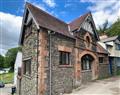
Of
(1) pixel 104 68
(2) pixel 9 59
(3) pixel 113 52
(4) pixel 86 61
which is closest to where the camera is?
(4) pixel 86 61

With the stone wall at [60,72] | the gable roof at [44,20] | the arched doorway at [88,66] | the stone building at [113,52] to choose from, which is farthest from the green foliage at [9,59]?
the stone wall at [60,72]

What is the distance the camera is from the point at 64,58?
15797 millimetres

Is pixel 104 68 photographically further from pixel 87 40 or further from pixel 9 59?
pixel 9 59

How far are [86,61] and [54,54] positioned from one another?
7001 millimetres

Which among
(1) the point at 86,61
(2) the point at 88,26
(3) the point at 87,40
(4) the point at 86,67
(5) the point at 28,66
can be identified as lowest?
(4) the point at 86,67

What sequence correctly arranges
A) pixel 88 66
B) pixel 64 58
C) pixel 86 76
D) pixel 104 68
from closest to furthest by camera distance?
pixel 64 58 < pixel 86 76 < pixel 88 66 < pixel 104 68

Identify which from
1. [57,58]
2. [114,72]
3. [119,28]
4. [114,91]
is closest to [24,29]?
[57,58]

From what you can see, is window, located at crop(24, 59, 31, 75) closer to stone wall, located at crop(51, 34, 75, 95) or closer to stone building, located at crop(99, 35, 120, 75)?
stone wall, located at crop(51, 34, 75, 95)

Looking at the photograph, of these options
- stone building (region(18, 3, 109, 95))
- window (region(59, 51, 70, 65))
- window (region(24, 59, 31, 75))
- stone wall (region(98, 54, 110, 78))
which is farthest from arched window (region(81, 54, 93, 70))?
window (region(24, 59, 31, 75))

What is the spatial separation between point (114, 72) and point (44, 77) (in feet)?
58.5

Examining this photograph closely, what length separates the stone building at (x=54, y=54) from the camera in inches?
527

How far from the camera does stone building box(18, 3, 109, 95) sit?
13.4 m

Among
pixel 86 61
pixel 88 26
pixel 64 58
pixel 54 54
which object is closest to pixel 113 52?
pixel 86 61

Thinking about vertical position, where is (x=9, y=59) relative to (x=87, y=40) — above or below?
below
